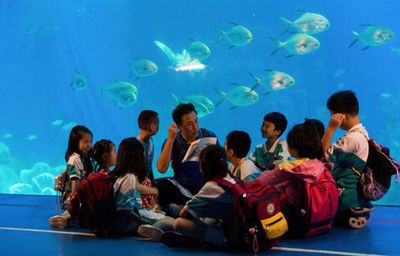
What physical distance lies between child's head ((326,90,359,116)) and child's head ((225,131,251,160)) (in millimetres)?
760

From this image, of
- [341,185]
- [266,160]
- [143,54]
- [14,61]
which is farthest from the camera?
[143,54]

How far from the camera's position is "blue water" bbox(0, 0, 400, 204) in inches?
1039

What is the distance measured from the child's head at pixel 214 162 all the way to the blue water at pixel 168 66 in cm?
2089

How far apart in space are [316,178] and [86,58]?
1578 inches

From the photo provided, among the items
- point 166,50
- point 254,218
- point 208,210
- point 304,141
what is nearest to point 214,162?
point 208,210

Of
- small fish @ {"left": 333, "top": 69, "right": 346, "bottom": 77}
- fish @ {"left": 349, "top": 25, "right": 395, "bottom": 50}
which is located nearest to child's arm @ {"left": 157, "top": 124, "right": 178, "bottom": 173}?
fish @ {"left": 349, "top": 25, "right": 395, "bottom": 50}

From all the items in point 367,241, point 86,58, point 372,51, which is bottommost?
point 367,241

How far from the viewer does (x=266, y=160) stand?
4.33 meters

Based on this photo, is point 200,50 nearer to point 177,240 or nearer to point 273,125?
point 273,125

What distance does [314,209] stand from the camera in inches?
137

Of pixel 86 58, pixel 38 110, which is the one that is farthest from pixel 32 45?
pixel 86 58

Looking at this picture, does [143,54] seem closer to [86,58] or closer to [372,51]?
[86,58]

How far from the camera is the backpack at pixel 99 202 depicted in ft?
11.8

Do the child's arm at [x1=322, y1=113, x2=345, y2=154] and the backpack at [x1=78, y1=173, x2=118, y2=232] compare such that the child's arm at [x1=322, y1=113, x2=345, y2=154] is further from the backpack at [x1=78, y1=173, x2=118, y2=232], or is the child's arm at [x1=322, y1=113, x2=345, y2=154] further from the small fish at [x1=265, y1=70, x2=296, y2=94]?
the small fish at [x1=265, y1=70, x2=296, y2=94]
